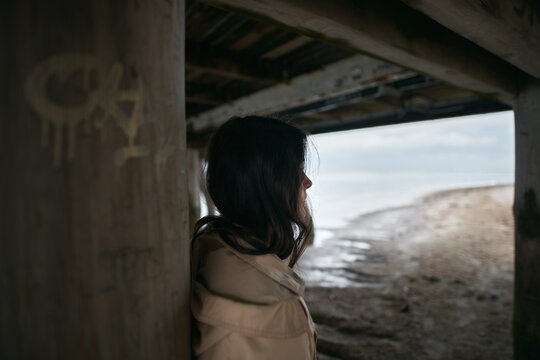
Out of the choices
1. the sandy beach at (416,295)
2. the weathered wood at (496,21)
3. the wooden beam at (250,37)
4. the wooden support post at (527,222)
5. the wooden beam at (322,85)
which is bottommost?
the sandy beach at (416,295)

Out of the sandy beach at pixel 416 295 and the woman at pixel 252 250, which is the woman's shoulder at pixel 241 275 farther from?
the sandy beach at pixel 416 295

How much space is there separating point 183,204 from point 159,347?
0.40 metres

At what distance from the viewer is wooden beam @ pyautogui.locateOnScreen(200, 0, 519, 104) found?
1457mm

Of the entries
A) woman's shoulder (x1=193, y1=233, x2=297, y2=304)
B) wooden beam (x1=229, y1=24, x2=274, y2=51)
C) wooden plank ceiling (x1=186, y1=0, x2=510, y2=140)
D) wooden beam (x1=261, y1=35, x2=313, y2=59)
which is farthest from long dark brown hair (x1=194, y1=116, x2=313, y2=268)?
wooden beam (x1=261, y1=35, x2=313, y2=59)

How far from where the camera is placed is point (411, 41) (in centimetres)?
198

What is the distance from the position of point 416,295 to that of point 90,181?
5.63m

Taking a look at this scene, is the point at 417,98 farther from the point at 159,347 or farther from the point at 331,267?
the point at 159,347

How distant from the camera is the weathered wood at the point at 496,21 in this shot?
4.80ft

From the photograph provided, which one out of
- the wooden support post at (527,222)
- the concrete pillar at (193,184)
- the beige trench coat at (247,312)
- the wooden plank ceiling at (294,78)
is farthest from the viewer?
the concrete pillar at (193,184)

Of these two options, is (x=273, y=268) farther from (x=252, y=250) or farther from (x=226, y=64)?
(x=226, y=64)

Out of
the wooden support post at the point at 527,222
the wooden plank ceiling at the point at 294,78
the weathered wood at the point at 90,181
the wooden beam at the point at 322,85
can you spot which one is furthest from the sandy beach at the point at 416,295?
the weathered wood at the point at 90,181

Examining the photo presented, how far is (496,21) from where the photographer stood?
1.57 meters

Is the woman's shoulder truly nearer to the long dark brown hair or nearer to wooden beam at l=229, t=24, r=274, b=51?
the long dark brown hair

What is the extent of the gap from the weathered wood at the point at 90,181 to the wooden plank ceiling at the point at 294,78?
77.6 inches
